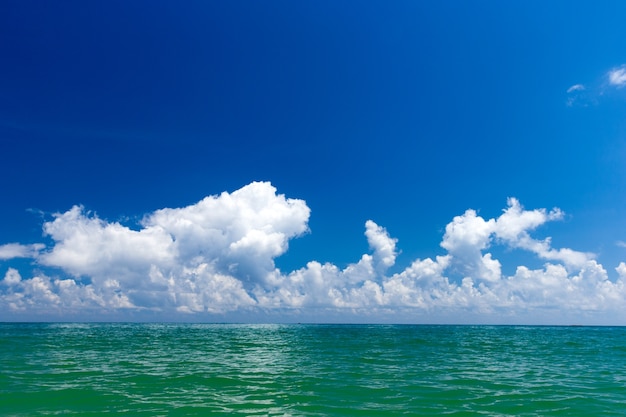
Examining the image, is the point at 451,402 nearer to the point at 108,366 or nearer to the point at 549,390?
the point at 549,390

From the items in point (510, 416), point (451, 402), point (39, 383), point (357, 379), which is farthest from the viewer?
point (357, 379)

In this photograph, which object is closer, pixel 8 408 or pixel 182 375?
pixel 8 408

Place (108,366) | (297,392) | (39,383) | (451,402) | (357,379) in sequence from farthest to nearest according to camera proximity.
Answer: (108,366) < (357,379) < (39,383) < (297,392) < (451,402)

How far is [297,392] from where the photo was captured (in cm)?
2416

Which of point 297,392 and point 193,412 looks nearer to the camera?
point 193,412

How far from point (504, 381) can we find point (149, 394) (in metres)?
22.1

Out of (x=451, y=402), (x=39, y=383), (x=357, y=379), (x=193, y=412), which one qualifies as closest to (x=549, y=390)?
(x=451, y=402)

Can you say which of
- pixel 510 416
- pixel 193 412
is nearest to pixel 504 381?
pixel 510 416

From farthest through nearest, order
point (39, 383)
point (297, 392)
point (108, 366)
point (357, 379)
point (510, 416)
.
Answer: point (108, 366) < point (357, 379) < point (39, 383) < point (297, 392) < point (510, 416)

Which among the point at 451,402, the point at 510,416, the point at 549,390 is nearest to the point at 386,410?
the point at 451,402

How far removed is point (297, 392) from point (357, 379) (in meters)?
5.95

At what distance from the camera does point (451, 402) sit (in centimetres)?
2167

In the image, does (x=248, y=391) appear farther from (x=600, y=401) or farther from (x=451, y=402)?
(x=600, y=401)

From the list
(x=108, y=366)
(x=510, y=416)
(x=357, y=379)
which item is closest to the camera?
(x=510, y=416)
